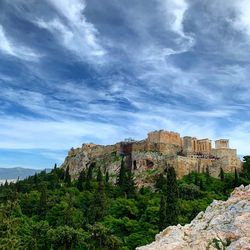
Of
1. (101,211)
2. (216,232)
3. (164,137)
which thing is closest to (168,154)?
(164,137)

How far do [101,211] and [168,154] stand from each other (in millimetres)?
38007

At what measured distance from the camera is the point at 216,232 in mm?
17078

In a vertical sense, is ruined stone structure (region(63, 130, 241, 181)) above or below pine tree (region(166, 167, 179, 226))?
above

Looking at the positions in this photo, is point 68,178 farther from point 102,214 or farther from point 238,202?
point 238,202

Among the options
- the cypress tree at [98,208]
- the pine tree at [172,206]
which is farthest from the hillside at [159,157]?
the pine tree at [172,206]

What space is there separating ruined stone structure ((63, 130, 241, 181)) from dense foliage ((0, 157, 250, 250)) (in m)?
4.30

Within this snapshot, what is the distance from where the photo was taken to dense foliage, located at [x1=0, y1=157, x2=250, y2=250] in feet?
148

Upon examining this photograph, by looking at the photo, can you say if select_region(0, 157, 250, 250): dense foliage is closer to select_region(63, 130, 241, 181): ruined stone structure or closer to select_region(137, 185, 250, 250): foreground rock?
select_region(63, 130, 241, 181): ruined stone structure

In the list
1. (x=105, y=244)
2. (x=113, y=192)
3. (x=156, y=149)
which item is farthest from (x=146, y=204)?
(x=156, y=149)

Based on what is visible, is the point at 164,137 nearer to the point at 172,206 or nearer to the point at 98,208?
the point at 98,208

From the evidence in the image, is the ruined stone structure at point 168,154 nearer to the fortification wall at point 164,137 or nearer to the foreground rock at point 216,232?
the fortification wall at point 164,137

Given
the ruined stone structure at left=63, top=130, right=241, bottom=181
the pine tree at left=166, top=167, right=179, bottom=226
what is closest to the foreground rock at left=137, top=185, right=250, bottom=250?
the pine tree at left=166, top=167, right=179, bottom=226

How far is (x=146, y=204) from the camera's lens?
64.0 metres

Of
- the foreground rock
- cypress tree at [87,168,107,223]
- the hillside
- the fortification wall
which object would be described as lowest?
the foreground rock
